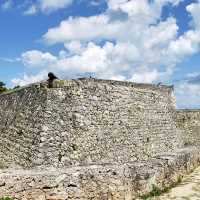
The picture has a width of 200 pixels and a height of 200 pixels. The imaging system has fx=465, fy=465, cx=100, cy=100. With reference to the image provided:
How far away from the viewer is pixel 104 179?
934cm

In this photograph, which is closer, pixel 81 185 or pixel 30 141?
pixel 81 185

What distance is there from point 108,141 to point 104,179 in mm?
9027

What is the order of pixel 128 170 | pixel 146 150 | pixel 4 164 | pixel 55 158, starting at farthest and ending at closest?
pixel 146 150
pixel 4 164
pixel 55 158
pixel 128 170

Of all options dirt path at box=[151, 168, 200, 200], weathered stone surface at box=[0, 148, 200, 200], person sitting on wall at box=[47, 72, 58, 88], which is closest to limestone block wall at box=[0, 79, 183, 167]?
person sitting on wall at box=[47, 72, 58, 88]

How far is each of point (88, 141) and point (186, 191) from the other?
6.72 metres

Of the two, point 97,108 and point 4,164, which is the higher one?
point 97,108

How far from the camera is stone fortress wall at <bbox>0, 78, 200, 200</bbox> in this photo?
9.12 metres

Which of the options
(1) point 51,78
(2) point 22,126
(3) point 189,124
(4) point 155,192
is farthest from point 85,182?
(3) point 189,124

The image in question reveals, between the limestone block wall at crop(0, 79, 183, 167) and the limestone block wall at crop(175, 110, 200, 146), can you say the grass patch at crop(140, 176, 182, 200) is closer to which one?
the limestone block wall at crop(0, 79, 183, 167)

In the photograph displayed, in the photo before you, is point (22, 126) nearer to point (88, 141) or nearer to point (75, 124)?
point (75, 124)

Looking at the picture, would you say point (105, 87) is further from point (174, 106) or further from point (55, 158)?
point (174, 106)

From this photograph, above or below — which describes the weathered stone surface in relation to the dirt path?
above

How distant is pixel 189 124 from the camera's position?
32.9m

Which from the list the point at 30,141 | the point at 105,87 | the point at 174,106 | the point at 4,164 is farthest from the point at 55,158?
the point at 174,106
